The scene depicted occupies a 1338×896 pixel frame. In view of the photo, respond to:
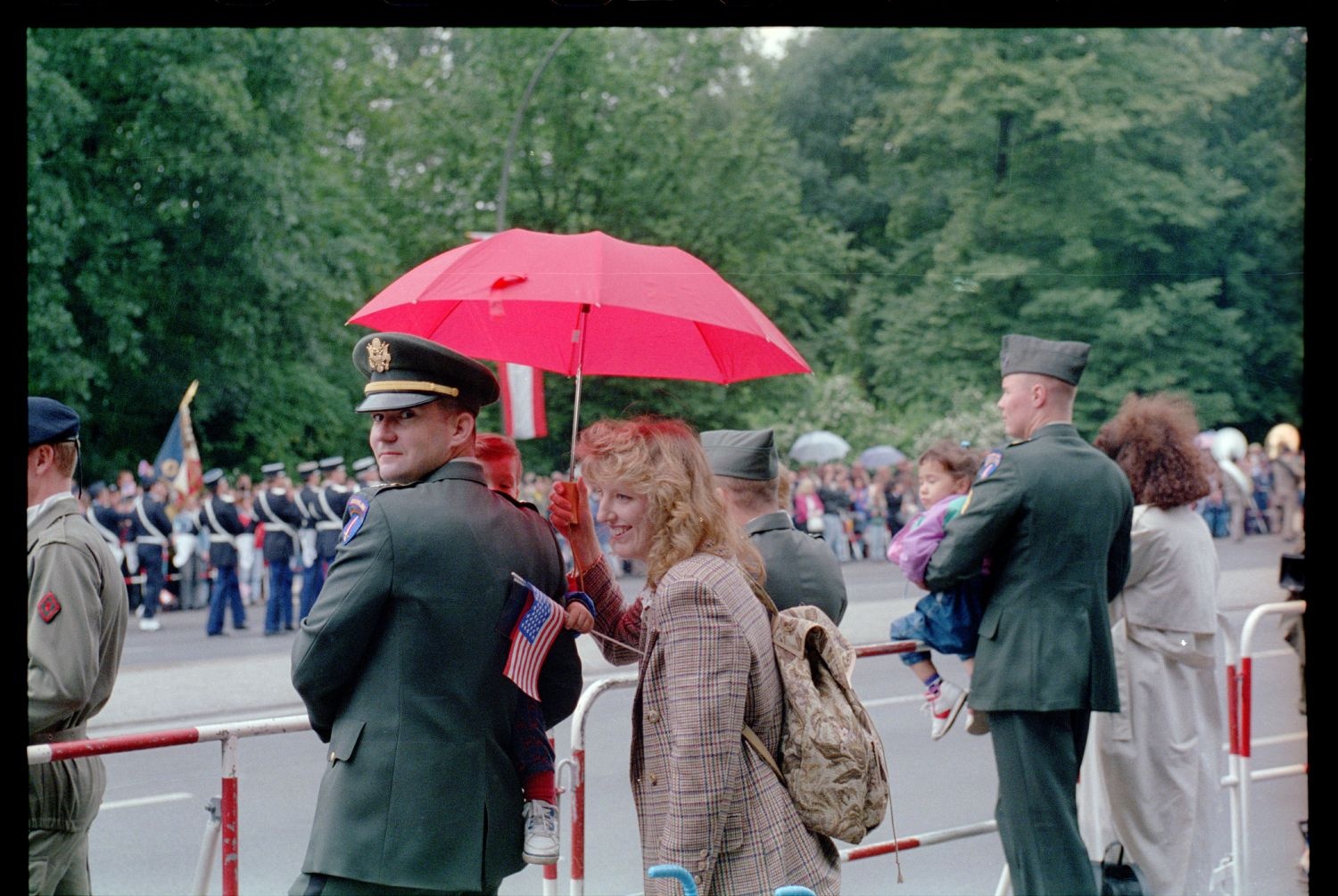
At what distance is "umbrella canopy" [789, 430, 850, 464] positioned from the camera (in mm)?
30328

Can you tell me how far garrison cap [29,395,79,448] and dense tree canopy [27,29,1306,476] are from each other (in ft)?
63.4

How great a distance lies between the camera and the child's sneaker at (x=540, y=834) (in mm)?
3082

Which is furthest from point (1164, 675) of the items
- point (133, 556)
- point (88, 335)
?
point (88, 335)

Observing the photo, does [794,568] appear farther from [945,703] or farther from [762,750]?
[762,750]

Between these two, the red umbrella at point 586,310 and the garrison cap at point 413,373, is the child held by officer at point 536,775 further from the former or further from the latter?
the red umbrella at point 586,310

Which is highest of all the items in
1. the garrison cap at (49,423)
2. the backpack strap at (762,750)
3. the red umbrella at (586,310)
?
the red umbrella at (586,310)

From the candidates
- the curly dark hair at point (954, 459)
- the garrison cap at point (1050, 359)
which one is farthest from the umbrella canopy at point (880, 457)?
the garrison cap at point (1050, 359)

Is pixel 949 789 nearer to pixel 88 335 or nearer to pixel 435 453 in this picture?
pixel 435 453

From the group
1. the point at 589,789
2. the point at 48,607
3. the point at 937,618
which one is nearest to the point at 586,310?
the point at 48,607

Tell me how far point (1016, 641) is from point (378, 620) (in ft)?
7.68

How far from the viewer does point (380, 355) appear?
124 inches

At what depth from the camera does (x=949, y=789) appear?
762 cm

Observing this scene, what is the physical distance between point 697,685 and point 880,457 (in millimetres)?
28478

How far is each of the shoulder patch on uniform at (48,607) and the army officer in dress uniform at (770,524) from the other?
1.89 metres
